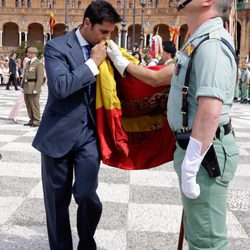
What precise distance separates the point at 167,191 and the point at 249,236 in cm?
123

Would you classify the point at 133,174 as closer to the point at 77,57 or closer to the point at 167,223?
the point at 167,223

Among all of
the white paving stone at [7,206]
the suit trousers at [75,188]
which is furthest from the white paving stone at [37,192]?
the suit trousers at [75,188]

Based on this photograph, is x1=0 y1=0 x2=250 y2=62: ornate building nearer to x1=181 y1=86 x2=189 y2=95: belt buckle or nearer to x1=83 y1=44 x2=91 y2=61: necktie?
x1=83 y1=44 x2=91 y2=61: necktie

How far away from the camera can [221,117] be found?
208 cm

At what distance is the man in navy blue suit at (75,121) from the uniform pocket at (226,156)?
839 millimetres

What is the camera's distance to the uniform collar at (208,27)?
2.01 m

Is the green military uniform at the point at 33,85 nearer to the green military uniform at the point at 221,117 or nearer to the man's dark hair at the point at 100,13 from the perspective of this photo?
the man's dark hair at the point at 100,13

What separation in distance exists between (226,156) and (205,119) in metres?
0.26

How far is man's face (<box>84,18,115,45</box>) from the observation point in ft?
8.48

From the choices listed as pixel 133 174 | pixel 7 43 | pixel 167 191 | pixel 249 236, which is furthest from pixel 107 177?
pixel 7 43

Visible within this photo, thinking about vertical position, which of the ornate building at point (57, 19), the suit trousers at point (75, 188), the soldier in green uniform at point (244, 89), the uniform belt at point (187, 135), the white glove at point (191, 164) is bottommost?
the soldier in green uniform at point (244, 89)

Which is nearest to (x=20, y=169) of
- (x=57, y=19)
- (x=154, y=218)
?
(x=154, y=218)

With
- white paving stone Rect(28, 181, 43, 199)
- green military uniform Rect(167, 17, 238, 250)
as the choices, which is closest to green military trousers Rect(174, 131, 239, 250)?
green military uniform Rect(167, 17, 238, 250)

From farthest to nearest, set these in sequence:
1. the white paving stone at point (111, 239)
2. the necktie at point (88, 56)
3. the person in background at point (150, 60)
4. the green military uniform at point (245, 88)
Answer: the green military uniform at point (245, 88) < the person in background at point (150, 60) < the white paving stone at point (111, 239) < the necktie at point (88, 56)
